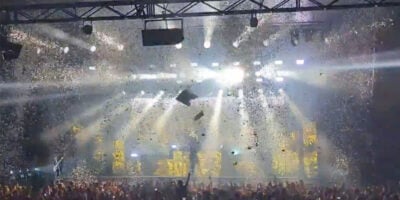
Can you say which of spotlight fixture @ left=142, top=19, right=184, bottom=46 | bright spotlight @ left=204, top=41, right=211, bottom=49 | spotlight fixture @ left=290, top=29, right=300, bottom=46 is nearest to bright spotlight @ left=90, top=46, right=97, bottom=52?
bright spotlight @ left=204, top=41, right=211, bottom=49

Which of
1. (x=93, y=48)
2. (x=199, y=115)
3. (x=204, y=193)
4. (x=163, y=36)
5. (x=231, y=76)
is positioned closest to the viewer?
(x=163, y=36)

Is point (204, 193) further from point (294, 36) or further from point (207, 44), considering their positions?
point (207, 44)

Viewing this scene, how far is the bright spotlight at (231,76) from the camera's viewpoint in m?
17.8

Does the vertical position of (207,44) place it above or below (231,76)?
above

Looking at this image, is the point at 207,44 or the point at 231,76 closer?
the point at 207,44

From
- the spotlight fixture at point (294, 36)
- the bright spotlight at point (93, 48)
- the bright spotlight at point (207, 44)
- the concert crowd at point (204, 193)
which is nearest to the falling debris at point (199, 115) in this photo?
the bright spotlight at point (207, 44)

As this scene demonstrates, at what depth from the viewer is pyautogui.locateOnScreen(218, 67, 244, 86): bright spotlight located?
58.3ft

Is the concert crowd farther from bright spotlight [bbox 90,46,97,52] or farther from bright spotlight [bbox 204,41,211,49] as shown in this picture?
bright spotlight [bbox 90,46,97,52]

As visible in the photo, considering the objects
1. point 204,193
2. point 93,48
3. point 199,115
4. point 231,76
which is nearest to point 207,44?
point 231,76

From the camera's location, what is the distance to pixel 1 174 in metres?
14.5

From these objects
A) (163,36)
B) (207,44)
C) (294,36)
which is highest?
(207,44)

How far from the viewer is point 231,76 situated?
18.1 meters

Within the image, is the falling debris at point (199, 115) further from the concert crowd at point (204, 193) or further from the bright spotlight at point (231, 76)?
the concert crowd at point (204, 193)

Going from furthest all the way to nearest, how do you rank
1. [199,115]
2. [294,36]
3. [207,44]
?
[199,115] < [207,44] < [294,36]
